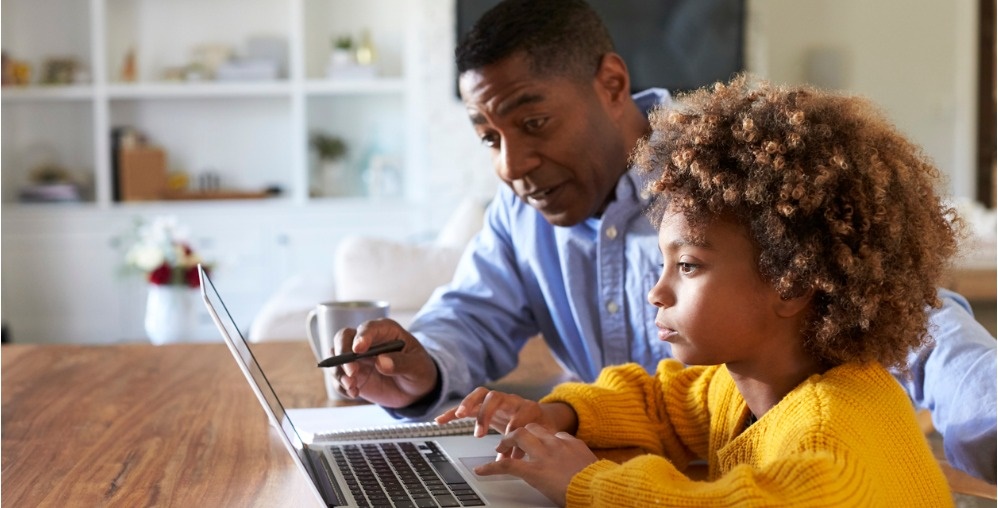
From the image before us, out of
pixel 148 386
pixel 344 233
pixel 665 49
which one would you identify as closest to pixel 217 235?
pixel 344 233

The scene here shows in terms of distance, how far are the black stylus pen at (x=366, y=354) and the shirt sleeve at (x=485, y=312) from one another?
0.16 metres

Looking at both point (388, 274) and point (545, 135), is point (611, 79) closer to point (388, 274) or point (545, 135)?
point (545, 135)

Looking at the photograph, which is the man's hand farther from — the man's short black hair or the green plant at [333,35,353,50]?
the green plant at [333,35,353,50]

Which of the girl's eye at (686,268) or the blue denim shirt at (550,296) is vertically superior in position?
the girl's eye at (686,268)

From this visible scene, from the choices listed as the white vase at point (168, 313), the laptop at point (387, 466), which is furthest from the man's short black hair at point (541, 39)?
the white vase at point (168, 313)

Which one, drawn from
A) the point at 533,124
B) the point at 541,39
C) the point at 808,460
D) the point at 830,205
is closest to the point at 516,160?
the point at 533,124

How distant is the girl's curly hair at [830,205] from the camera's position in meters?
0.87

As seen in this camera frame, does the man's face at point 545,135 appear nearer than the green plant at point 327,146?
Result: Yes

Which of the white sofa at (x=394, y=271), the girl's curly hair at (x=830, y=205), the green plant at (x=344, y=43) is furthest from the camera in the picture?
the green plant at (x=344, y=43)

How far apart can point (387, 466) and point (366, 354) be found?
249mm

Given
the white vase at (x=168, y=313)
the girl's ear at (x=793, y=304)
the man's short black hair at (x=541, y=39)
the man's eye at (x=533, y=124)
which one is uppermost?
the man's short black hair at (x=541, y=39)

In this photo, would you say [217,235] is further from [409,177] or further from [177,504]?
[177,504]

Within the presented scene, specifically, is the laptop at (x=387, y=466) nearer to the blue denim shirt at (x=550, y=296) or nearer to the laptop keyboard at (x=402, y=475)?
the laptop keyboard at (x=402, y=475)

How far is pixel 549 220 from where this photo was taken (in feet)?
5.14
